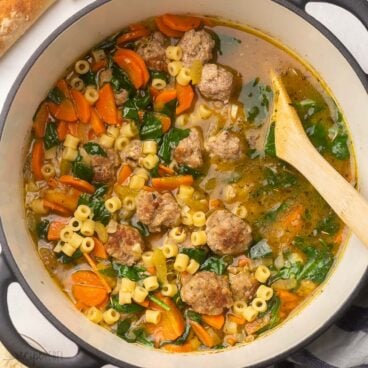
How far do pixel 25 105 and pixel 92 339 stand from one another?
4.12 ft

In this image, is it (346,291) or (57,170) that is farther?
(57,170)

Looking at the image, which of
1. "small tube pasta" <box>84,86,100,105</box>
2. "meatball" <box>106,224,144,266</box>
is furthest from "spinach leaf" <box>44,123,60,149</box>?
"meatball" <box>106,224,144,266</box>

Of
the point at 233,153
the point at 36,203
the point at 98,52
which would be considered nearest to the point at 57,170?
the point at 36,203

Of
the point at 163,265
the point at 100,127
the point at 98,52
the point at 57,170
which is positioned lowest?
the point at 163,265

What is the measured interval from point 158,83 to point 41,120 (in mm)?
661

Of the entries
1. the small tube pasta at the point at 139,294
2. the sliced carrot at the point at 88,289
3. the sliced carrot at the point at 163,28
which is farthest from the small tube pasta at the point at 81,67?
the small tube pasta at the point at 139,294

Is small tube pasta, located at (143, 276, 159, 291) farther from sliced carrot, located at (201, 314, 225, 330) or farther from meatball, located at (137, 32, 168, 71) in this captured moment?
meatball, located at (137, 32, 168, 71)

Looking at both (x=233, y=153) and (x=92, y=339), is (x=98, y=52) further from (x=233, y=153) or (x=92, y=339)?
(x=92, y=339)

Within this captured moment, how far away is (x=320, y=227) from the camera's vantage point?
4.28m

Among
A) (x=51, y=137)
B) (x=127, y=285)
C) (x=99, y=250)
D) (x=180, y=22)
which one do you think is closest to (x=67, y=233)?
(x=99, y=250)

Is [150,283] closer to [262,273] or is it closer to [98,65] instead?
[262,273]

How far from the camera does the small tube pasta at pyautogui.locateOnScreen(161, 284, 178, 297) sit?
13.9 ft

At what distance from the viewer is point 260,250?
4281mm

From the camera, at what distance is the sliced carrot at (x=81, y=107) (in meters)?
4.30
